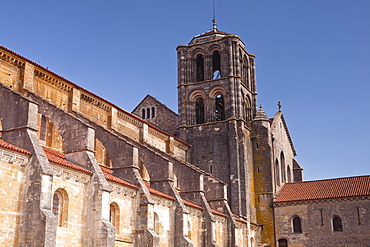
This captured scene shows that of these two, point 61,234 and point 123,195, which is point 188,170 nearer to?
point 123,195

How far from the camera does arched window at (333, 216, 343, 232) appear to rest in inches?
1478

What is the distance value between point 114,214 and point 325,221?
20.3 m

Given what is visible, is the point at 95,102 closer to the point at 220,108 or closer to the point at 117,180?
the point at 117,180

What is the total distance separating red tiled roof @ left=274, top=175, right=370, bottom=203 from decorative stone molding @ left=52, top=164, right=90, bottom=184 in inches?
884

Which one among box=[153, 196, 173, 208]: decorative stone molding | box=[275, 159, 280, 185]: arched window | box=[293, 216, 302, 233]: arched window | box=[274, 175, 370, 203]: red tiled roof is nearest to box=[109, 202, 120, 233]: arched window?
box=[153, 196, 173, 208]: decorative stone molding

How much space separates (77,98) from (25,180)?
37.4 feet

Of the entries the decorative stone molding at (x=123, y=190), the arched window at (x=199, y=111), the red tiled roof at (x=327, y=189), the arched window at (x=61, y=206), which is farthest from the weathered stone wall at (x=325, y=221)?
the arched window at (x=61, y=206)

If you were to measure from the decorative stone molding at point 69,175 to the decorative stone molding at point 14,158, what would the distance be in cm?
152

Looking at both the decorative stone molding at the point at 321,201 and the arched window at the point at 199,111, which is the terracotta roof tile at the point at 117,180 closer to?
the decorative stone molding at the point at 321,201

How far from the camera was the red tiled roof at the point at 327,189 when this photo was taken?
38156 mm

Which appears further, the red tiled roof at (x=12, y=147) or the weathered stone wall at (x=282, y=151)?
the weathered stone wall at (x=282, y=151)

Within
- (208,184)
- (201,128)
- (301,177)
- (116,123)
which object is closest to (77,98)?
(116,123)

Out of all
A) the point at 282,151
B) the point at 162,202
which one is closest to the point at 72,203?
the point at 162,202

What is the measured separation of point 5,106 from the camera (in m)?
20.5
